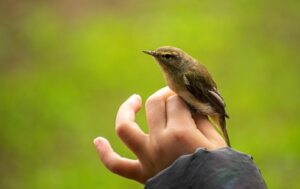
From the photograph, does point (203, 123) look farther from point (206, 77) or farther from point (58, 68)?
point (58, 68)

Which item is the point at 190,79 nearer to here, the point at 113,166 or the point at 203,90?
the point at 203,90

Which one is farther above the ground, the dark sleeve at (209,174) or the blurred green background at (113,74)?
the blurred green background at (113,74)

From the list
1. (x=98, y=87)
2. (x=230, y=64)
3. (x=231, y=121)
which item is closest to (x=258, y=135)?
(x=231, y=121)

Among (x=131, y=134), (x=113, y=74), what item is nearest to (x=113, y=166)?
(x=131, y=134)

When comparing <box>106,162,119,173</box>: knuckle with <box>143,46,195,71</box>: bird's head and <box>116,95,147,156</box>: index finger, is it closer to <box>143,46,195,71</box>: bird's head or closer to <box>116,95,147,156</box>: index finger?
<box>116,95,147,156</box>: index finger

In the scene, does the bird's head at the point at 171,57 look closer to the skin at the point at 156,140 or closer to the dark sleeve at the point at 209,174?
the skin at the point at 156,140

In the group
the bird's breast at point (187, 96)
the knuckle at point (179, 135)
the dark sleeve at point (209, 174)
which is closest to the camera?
the dark sleeve at point (209, 174)

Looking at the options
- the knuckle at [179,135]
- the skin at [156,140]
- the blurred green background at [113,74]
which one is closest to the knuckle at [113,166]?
the skin at [156,140]
